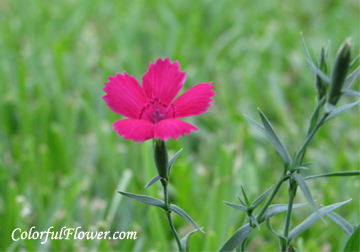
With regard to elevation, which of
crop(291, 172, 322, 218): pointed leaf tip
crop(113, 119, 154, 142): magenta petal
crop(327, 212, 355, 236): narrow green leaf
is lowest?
crop(327, 212, 355, 236): narrow green leaf

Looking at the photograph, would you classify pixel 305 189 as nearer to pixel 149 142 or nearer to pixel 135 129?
pixel 135 129

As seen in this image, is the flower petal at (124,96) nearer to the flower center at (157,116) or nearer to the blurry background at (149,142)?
the flower center at (157,116)

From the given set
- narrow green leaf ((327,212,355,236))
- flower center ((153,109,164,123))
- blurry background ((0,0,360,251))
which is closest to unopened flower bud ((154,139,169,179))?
flower center ((153,109,164,123))

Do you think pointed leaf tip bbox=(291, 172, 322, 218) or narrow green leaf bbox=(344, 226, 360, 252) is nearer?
pointed leaf tip bbox=(291, 172, 322, 218)

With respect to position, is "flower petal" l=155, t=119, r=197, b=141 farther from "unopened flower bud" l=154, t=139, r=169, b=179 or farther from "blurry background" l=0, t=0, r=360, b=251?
"blurry background" l=0, t=0, r=360, b=251

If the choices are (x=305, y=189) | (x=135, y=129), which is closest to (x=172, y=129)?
(x=135, y=129)

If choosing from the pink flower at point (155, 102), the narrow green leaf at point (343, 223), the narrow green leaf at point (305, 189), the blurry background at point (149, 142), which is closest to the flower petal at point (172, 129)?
the pink flower at point (155, 102)

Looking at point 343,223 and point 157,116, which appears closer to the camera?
point 157,116
